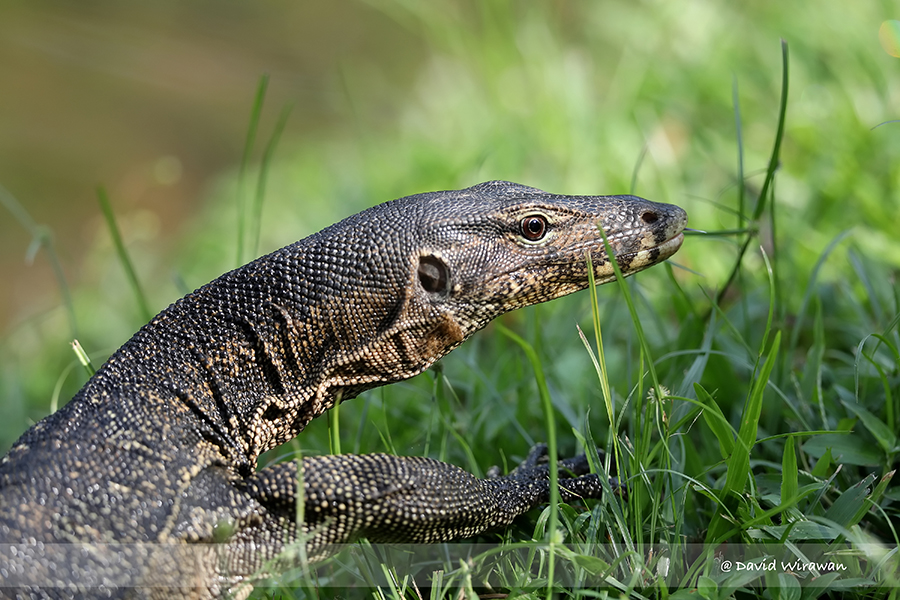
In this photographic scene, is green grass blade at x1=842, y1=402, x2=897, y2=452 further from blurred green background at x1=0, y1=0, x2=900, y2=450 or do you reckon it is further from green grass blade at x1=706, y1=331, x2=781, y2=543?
blurred green background at x1=0, y1=0, x2=900, y2=450

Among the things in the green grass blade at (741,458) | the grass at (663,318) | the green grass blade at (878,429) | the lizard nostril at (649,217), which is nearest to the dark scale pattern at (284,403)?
the lizard nostril at (649,217)

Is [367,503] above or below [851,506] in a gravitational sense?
above

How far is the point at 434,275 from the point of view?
114 inches

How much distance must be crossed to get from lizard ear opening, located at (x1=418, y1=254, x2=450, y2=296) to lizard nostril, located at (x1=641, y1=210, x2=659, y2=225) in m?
0.85

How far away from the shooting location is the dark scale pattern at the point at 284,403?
7.80 feet

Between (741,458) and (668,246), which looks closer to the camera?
(741,458)

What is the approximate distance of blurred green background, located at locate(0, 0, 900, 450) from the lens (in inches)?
198

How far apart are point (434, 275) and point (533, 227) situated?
0.46 metres

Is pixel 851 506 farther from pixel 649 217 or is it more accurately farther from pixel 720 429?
pixel 649 217

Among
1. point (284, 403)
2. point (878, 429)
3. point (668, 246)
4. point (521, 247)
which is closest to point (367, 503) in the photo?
point (284, 403)

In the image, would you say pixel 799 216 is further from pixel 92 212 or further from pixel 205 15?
pixel 205 15

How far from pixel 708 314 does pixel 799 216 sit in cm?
160

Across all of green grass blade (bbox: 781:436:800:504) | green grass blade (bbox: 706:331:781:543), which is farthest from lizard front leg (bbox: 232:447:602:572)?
green grass blade (bbox: 781:436:800:504)

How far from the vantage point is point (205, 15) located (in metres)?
15.5
